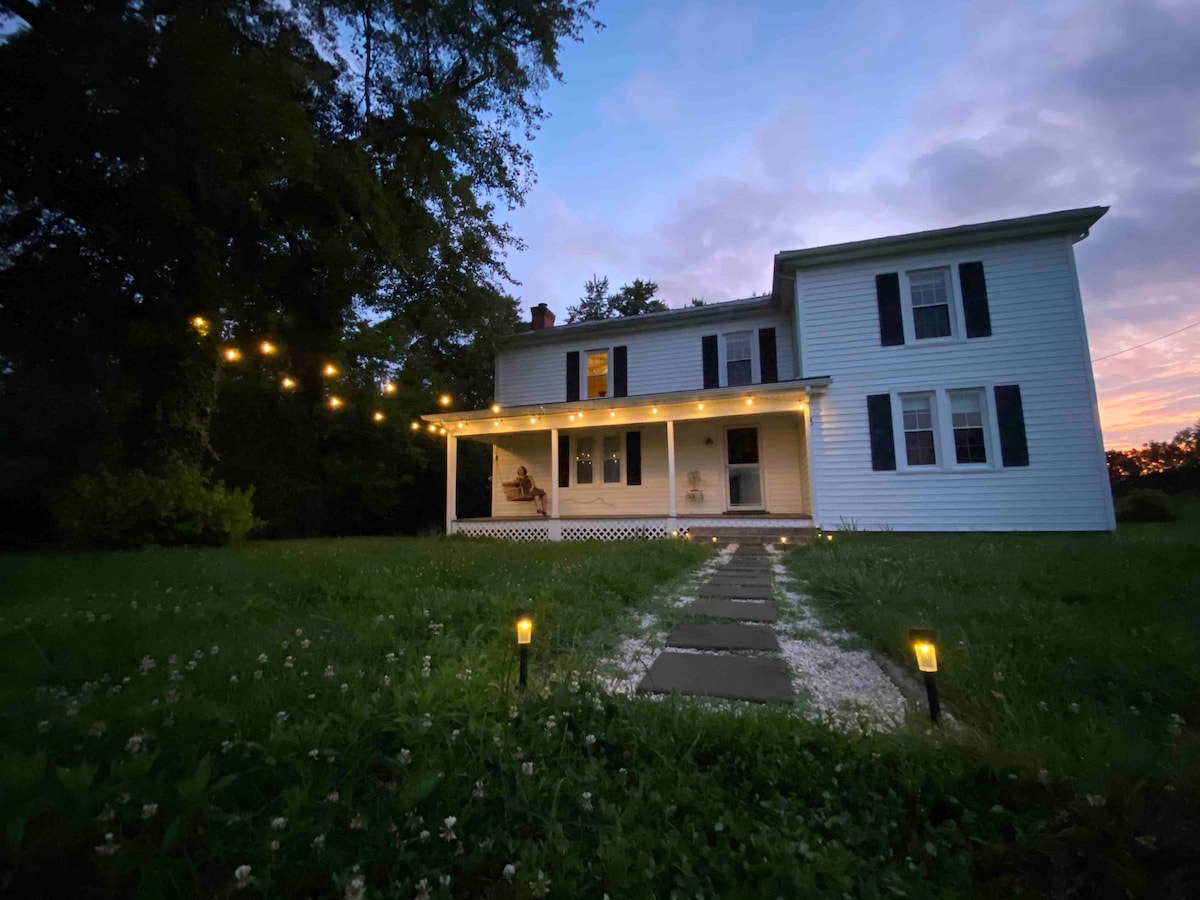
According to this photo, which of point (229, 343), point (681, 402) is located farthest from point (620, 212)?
point (229, 343)

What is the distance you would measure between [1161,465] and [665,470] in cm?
2711

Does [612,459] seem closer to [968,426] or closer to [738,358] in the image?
[738,358]

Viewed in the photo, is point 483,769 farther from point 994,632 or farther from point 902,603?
point 902,603

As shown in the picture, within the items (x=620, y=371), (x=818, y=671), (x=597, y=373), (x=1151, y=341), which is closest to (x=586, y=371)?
(x=597, y=373)

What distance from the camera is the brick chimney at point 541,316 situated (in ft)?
49.6

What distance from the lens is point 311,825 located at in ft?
4.52

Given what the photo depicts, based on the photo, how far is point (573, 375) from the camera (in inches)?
565

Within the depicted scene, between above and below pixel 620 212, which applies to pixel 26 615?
below

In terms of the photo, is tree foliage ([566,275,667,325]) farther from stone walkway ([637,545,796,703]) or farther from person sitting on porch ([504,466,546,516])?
stone walkway ([637,545,796,703])

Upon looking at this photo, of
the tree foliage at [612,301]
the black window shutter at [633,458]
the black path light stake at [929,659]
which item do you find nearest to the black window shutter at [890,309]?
the black window shutter at [633,458]

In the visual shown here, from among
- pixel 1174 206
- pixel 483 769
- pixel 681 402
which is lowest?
pixel 483 769

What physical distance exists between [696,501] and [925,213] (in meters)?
10.8

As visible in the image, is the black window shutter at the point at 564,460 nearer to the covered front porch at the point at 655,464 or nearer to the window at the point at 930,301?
the covered front porch at the point at 655,464

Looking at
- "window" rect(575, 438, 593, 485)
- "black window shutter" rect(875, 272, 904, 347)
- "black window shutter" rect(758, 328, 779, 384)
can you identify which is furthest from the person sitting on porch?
"black window shutter" rect(875, 272, 904, 347)
